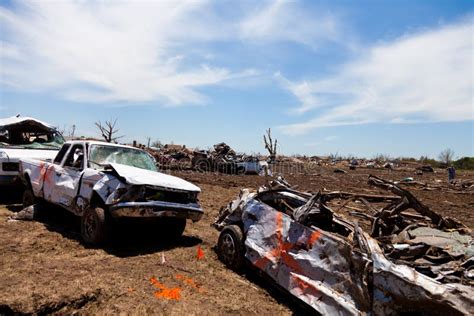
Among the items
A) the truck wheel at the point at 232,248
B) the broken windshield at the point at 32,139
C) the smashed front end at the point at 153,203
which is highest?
the broken windshield at the point at 32,139

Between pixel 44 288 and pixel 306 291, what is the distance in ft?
10.3

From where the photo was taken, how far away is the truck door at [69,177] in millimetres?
6684

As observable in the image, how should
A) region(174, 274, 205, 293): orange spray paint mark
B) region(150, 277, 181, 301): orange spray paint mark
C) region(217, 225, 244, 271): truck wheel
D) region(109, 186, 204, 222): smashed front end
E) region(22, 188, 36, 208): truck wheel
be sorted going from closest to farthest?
region(150, 277, 181, 301): orange spray paint mark
region(174, 274, 205, 293): orange spray paint mark
region(217, 225, 244, 271): truck wheel
region(109, 186, 204, 222): smashed front end
region(22, 188, 36, 208): truck wheel

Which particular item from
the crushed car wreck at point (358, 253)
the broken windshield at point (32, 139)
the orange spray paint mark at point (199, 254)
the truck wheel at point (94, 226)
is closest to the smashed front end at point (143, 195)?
the truck wheel at point (94, 226)

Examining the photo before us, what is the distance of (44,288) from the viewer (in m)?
4.29

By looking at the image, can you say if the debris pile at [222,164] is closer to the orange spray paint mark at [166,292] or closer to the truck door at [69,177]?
the truck door at [69,177]

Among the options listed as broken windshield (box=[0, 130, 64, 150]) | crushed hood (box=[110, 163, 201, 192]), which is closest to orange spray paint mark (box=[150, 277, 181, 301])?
crushed hood (box=[110, 163, 201, 192])

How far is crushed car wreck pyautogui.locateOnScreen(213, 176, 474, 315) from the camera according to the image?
3074 mm

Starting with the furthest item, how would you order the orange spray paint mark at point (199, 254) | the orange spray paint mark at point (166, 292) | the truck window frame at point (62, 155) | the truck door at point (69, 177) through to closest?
the truck window frame at point (62, 155) < the truck door at point (69, 177) < the orange spray paint mark at point (199, 254) < the orange spray paint mark at point (166, 292)

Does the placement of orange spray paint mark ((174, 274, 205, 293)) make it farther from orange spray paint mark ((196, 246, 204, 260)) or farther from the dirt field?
orange spray paint mark ((196, 246, 204, 260))

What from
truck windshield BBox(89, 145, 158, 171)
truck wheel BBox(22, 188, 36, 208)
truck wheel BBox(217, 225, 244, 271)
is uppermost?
truck windshield BBox(89, 145, 158, 171)

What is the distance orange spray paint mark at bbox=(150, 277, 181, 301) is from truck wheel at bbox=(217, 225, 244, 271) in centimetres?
113

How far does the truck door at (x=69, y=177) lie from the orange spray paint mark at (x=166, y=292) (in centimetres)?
291

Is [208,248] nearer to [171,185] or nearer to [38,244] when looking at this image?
[171,185]
